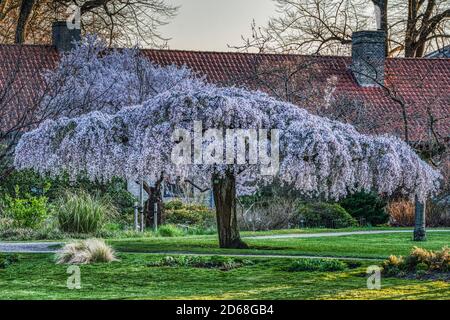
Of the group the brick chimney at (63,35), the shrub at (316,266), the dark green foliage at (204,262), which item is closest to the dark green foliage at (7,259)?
the dark green foliage at (204,262)

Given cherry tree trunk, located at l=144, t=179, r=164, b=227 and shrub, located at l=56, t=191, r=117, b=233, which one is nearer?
shrub, located at l=56, t=191, r=117, b=233

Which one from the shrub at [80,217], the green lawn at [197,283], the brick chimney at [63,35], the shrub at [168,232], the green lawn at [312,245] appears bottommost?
the green lawn at [197,283]

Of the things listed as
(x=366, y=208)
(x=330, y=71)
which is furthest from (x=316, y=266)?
(x=330, y=71)

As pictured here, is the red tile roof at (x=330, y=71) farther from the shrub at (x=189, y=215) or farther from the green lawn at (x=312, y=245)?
the green lawn at (x=312, y=245)

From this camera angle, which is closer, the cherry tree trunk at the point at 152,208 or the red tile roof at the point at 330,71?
the cherry tree trunk at the point at 152,208

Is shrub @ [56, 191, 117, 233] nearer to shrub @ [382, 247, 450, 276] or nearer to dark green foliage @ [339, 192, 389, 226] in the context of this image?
dark green foliage @ [339, 192, 389, 226]

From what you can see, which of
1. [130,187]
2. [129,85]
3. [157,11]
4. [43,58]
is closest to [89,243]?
[129,85]

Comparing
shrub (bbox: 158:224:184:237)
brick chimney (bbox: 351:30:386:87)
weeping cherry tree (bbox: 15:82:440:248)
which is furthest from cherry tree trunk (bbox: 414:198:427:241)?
brick chimney (bbox: 351:30:386:87)

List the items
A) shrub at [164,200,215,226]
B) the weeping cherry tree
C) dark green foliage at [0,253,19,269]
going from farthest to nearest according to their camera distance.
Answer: shrub at [164,200,215,226] < the weeping cherry tree < dark green foliage at [0,253,19,269]

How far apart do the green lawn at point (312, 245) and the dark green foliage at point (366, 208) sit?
6.61 meters

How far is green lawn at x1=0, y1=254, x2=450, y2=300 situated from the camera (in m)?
15.9

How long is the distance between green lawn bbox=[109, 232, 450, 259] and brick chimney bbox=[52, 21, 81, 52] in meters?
14.8

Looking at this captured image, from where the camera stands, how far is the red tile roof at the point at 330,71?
3766 centimetres

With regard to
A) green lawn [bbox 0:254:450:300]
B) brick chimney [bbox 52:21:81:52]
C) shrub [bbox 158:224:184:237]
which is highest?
brick chimney [bbox 52:21:81:52]
